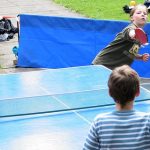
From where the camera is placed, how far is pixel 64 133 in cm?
445

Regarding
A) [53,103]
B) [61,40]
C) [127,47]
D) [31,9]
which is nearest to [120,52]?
[127,47]

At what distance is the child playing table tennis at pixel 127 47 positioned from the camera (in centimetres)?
701

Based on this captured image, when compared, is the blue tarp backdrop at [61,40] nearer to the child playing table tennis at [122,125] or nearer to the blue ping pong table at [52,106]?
the blue ping pong table at [52,106]

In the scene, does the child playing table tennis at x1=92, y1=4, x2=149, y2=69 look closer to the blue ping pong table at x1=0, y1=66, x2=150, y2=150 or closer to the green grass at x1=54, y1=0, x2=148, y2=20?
the blue ping pong table at x1=0, y1=66, x2=150, y2=150

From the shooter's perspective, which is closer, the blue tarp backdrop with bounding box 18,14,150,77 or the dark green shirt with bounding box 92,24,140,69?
the dark green shirt with bounding box 92,24,140,69

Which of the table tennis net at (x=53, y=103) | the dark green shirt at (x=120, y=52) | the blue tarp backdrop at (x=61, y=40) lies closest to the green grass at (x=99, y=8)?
the blue tarp backdrop at (x=61, y=40)

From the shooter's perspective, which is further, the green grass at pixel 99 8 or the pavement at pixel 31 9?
the pavement at pixel 31 9

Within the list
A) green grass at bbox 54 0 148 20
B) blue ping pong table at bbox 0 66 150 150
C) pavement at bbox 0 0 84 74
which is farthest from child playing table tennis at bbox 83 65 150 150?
green grass at bbox 54 0 148 20

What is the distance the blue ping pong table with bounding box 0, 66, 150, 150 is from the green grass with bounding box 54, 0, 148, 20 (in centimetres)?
956

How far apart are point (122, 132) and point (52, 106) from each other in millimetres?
2142

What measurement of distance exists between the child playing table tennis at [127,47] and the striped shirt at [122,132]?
3.72 metres

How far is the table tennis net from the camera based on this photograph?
200 inches

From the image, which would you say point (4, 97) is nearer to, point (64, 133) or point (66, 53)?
point (64, 133)

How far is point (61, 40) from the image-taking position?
10219 mm
